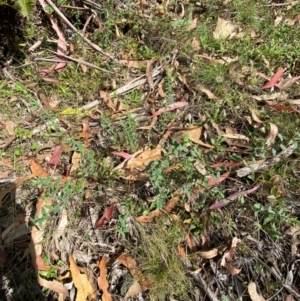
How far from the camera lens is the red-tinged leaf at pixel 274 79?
2949 mm

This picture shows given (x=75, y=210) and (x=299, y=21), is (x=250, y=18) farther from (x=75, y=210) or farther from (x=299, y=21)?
(x=75, y=210)

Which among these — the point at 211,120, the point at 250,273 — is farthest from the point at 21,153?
the point at 250,273

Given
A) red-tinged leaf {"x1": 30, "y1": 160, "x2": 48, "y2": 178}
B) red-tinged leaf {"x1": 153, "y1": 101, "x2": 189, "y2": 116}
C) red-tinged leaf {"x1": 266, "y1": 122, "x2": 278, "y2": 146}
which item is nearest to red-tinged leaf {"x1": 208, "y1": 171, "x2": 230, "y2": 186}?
red-tinged leaf {"x1": 266, "y1": 122, "x2": 278, "y2": 146}

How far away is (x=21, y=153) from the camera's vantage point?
2781 mm

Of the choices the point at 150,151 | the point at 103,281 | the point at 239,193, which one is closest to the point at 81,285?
the point at 103,281

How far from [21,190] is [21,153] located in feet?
0.93

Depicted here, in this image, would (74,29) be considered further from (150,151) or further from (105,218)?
(105,218)

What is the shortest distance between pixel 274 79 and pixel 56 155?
1560 millimetres

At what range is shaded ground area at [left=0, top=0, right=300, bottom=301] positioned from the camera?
2303mm

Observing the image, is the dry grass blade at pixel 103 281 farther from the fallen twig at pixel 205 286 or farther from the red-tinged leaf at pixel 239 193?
the red-tinged leaf at pixel 239 193

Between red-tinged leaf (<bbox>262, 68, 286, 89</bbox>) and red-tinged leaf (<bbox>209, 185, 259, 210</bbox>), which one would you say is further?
red-tinged leaf (<bbox>262, 68, 286, 89</bbox>)

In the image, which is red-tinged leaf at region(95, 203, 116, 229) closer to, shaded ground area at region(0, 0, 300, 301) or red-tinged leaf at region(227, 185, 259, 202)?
shaded ground area at region(0, 0, 300, 301)

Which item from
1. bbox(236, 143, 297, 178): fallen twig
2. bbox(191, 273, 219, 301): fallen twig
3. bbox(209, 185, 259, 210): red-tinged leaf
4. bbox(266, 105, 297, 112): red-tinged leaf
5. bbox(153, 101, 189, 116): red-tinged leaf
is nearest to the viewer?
bbox(191, 273, 219, 301): fallen twig

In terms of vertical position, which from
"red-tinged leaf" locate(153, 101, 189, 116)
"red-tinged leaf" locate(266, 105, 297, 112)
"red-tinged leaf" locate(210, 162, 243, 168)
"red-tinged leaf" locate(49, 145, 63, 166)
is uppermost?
"red-tinged leaf" locate(266, 105, 297, 112)
